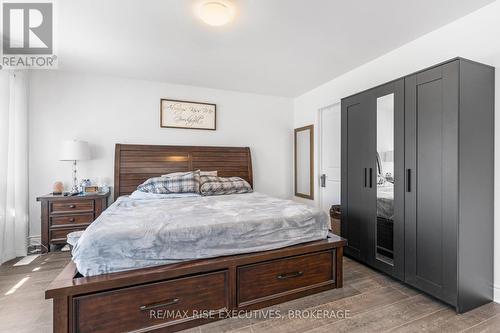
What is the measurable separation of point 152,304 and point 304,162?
12.1ft

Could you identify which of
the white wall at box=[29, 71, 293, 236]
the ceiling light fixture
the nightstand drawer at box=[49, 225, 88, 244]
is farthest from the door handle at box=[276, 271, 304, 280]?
the nightstand drawer at box=[49, 225, 88, 244]

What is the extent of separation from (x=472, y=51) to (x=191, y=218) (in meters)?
2.97

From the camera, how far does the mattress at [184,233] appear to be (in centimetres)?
164

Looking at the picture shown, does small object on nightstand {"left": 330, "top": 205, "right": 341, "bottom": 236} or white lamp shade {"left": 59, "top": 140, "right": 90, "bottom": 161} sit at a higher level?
white lamp shade {"left": 59, "top": 140, "right": 90, "bottom": 161}

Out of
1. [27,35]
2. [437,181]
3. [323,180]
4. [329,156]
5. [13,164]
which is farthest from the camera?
[323,180]

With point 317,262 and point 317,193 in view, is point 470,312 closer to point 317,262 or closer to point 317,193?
point 317,262

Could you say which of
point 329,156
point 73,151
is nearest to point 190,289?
point 73,151

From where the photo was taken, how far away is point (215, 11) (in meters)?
2.04

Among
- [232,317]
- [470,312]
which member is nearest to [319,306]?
[232,317]

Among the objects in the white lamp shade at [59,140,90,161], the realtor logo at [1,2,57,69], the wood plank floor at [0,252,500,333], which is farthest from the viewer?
the white lamp shade at [59,140,90,161]

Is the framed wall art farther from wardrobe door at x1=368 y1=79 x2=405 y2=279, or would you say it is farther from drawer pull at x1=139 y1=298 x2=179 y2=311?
drawer pull at x1=139 y1=298 x2=179 y2=311

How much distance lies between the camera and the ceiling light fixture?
2016mm

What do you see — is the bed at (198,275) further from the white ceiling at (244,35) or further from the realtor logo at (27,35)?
the realtor logo at (27,35)

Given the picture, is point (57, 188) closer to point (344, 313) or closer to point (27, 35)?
point (27, 35)
